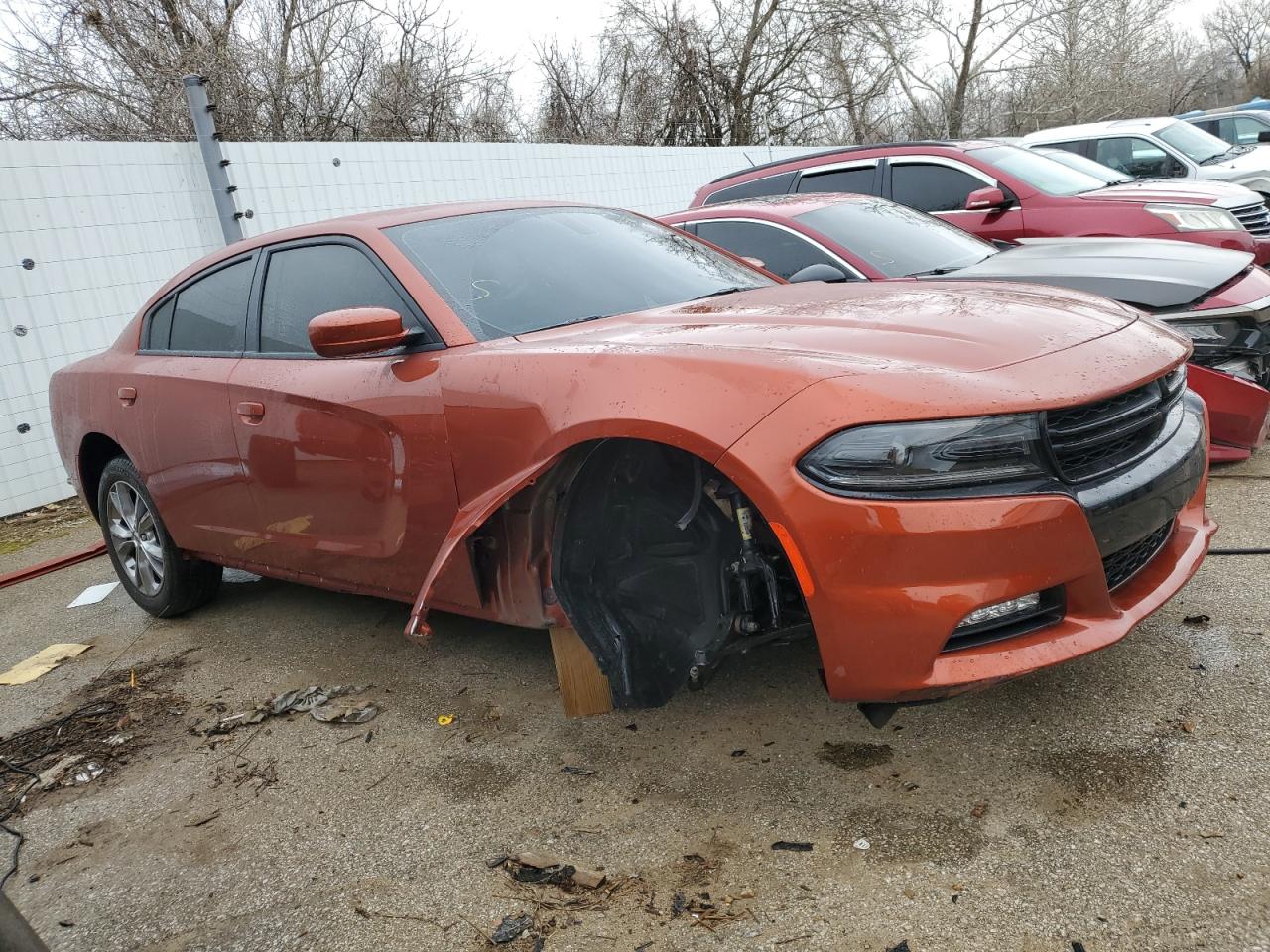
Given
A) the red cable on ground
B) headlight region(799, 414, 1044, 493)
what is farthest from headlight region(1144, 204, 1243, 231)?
the red cable on ground

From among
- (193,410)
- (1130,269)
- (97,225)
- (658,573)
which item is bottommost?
(658,573)

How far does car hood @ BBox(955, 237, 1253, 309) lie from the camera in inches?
180

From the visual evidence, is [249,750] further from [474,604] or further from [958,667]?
[958,667]

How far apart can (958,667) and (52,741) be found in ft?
10.1

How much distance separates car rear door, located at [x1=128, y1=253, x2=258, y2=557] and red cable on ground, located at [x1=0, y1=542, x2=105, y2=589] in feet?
6.20

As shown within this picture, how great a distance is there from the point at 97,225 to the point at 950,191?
6227 mm

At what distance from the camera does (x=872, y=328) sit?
2.50m

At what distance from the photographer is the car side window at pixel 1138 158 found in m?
10.5

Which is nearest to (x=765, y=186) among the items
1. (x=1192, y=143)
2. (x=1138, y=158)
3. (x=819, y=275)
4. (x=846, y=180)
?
(x=846, y=180)

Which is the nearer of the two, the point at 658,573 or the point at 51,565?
the point at 658,573

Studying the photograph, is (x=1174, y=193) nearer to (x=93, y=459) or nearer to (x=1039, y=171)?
(x=1039, y=171)

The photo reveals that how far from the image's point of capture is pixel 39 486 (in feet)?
23.6

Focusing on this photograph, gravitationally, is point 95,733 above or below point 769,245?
below

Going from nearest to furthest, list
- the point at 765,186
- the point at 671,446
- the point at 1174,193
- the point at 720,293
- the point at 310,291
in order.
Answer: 1. the point at 671,446
2. the point at 720,293
3. the point at 310,291
4. the point at 1174,193
5. the point at 765,186
